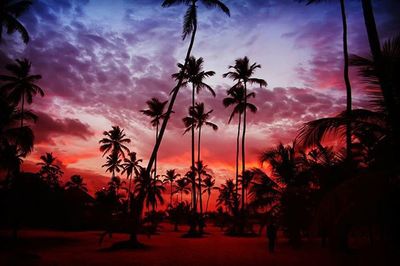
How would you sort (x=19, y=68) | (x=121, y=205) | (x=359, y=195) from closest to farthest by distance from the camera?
1. (x=359, y=195)
2. (x=19, y=68)
3. (x=121, y=205)

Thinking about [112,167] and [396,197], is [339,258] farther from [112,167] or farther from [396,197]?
[112,167]

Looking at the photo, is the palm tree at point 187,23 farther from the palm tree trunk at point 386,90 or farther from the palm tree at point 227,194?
the palm tree at point 227,194

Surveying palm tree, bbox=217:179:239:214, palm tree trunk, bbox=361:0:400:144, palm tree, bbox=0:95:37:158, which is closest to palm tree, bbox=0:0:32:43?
palm tree, bbox=0:95:37:158

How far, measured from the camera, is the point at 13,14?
54.1 feet

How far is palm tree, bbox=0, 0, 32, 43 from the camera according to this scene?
16038 millimetres

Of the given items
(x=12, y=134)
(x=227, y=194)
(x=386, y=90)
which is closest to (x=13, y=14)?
(x=12, y=134)

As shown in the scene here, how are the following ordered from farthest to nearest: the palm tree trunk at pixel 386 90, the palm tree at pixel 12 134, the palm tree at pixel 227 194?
the palm tree at pixel 227 194 → the palm tree at pixel 12 134 → the palm tree trunk at pixel 386 90

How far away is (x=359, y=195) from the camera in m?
4.16

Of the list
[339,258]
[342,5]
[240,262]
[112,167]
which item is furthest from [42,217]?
[342,5]

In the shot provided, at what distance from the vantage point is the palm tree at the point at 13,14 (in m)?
16.0

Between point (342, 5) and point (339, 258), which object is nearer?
point (339, 258)

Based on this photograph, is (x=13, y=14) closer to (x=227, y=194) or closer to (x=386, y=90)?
(x=386, y=90)

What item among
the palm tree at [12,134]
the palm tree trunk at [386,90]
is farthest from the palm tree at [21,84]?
the palm tree trunk at [386,90]

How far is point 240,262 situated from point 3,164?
47.7 feet
